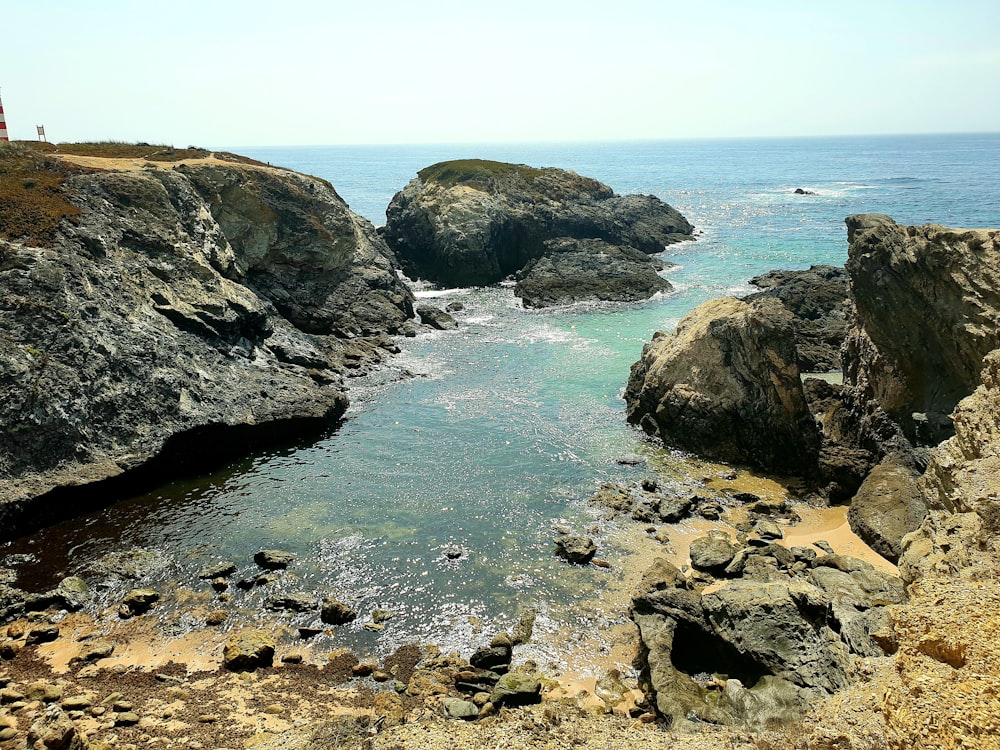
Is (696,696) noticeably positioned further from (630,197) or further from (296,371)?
(630,197)

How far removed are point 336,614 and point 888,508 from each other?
60.2 feet

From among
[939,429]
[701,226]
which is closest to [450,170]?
[701,226]

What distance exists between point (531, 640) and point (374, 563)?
20.6ft

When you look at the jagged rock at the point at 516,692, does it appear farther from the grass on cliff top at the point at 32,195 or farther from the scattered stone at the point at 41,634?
the grass on cliff top at the point at 32,195

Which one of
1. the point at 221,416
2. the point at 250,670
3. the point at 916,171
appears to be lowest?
the point at 250,670

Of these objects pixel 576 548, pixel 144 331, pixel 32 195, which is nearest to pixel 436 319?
pixel 144 331

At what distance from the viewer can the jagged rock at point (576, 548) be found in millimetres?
21500

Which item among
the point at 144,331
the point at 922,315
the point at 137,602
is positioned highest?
the point at 922,315

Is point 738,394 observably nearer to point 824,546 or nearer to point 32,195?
point 824,546

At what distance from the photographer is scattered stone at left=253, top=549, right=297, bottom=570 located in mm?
21203

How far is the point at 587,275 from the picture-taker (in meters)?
64.0

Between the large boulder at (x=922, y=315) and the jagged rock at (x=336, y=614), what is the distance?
2130cm

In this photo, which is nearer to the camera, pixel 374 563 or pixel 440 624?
pixel 440 624

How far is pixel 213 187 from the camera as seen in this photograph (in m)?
44.2
